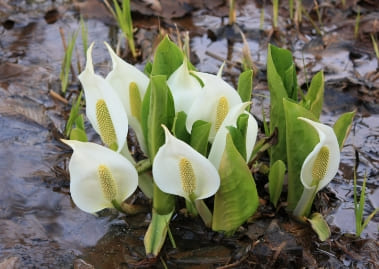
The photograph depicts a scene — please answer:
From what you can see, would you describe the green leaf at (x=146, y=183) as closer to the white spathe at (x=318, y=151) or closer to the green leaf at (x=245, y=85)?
the green leaf at (x=245, y=85)

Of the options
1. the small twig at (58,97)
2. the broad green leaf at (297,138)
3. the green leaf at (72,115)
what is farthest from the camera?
the small twig at (58,97)

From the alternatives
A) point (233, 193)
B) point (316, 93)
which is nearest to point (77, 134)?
point (233, 193)

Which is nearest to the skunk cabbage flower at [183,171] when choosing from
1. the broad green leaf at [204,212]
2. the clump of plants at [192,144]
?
the clump of plants at [192,144]

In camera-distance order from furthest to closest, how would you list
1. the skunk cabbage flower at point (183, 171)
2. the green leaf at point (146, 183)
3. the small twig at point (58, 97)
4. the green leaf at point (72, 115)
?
1. the small twig at point (58, 97)
2. the green leaf at point (72, 115)
3. the green leaf at point (146, 183)
4. the skunk cabbage flower at point (183, 171)

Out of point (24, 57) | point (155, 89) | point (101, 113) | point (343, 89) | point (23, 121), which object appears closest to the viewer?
point (155, 89)

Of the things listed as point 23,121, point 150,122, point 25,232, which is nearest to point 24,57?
point 23,121

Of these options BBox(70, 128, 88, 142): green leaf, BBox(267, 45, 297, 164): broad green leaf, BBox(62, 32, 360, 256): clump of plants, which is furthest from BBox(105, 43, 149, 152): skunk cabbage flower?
BBox(267, 45, 297, 164): broad green leaf

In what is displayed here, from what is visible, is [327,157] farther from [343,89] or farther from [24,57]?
[24,57]
